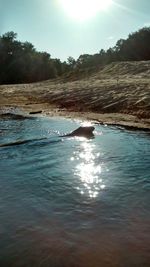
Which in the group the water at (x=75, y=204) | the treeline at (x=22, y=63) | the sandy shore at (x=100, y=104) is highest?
the treeline at (x=22, y=63)

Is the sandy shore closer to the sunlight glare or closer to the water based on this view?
the sunlight glare

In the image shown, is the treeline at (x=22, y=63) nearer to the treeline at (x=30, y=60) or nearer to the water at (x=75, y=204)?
the treeline at (x=30, y=60)

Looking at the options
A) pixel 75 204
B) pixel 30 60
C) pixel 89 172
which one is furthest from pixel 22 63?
pixel 75 204

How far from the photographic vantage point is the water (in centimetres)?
591

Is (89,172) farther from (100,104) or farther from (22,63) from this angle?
(22,63)

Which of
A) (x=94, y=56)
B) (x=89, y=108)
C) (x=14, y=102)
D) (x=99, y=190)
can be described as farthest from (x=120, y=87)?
(x=94, y=56)

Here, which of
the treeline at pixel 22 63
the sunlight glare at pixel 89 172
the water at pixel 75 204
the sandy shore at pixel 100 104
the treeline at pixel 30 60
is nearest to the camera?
the water at pixel 75 204

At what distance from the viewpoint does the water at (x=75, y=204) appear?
19.4 feet

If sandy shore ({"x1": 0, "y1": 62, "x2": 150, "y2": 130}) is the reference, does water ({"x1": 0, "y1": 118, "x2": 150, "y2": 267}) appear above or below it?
below

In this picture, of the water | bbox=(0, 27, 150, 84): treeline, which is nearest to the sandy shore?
the water

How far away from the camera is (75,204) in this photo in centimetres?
781

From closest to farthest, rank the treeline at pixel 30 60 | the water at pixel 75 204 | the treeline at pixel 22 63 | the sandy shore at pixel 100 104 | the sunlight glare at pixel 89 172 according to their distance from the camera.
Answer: the water at pixel 75 204
the sunlight glare at pixel 89 172
the sandy shore at pixel 100 104
the treeline at pixel 30 60
the treeline at pixel 22 63

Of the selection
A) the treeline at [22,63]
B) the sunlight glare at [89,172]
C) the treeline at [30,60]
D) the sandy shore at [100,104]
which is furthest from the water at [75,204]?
the treeline at [22,63]

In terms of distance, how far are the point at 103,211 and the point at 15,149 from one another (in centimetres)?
639
